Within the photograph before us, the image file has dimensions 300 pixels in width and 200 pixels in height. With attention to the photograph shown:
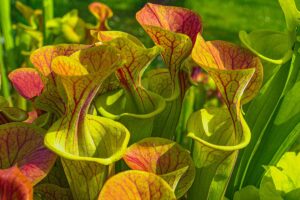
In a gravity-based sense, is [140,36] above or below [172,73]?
below

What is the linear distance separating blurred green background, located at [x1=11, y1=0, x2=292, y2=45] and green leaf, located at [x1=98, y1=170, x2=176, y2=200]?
344 centimetres

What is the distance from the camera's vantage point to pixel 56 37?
1500mm

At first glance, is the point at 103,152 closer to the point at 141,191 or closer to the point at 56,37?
the point at 141,191

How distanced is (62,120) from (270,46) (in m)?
0.35

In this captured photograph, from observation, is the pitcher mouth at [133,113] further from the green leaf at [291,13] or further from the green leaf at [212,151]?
the green leaf at [291,13]

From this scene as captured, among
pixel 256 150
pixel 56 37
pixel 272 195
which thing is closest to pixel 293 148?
pixel 256 150

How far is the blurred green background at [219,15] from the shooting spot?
426cm

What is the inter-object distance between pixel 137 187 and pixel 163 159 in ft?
0.36

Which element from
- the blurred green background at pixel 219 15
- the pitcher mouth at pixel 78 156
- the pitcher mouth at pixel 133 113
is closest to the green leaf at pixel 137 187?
the pitcher mouth at pixel 78 156

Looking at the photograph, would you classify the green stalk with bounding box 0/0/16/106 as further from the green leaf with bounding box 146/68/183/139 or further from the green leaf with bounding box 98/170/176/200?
the green leaf with bounding box 98/170/176/200

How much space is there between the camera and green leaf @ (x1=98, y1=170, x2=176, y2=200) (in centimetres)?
53

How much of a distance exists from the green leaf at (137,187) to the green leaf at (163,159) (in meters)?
0.07

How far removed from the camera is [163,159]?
641 mm

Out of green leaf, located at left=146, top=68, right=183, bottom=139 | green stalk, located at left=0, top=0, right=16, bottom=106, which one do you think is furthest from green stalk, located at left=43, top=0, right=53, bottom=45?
green leaf, located at left=146, top=68, right=183, bottom=139
